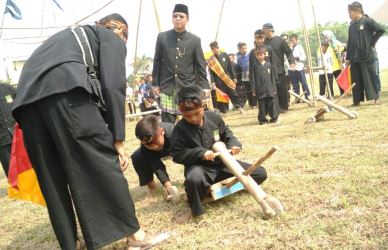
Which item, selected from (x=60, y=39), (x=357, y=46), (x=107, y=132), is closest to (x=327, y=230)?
(x=107, y=132)

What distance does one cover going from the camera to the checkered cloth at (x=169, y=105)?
518 centimetres

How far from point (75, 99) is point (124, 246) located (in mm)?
1140

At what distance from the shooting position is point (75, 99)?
7.92 feet

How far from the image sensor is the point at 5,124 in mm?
5270

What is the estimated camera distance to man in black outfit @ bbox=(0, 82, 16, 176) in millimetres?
5270


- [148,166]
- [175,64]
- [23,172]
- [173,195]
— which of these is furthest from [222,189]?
[175,64]

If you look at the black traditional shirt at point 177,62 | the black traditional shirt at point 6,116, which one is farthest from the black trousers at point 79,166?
the black traditional shirt at point 6,116

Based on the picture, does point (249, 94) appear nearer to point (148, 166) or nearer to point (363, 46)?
point (363, 46)

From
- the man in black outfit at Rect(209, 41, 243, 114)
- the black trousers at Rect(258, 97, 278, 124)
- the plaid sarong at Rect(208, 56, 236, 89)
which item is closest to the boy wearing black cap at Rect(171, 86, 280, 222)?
the black trousers at Rect(258, 97, 278, 124)

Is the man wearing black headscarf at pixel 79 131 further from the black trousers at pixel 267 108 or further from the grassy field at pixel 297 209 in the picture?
the black trousers at pixel 267 108

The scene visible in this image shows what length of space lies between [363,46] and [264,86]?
2069 mm

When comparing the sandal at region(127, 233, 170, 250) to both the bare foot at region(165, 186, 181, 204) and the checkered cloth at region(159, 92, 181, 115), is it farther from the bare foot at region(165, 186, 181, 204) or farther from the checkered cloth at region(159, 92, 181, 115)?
the checkered cloth at region(159, 92, 181, 115)

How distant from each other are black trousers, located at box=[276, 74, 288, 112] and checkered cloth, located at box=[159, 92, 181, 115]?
413cm

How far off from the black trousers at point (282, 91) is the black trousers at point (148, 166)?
5403mm
